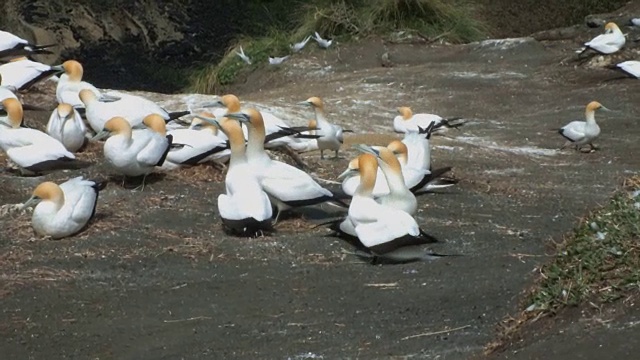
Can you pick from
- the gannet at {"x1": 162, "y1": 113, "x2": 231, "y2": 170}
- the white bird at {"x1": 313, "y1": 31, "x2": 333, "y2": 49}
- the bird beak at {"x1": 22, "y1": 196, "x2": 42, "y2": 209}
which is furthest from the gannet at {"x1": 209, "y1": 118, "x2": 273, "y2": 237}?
the white bird at {"x1": 313, "y1": 31, "x2": 333, "y2": 49}

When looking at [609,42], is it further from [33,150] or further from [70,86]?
[33,150]

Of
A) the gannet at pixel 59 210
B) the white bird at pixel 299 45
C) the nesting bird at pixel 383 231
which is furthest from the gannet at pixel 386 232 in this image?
the white bird at pixel 299 45

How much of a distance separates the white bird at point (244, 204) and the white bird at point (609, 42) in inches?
460

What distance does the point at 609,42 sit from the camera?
1988 centimetres

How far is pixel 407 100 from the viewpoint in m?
18.3

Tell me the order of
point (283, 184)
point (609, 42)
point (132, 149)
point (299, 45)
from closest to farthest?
1. point (283, 184)
2. point (132, 149)
3. point (609, 42)
4. point (299, 45)

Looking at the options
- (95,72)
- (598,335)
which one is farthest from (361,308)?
(95,72)

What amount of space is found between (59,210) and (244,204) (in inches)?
54.4

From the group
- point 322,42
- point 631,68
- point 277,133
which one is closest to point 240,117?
point 277,133

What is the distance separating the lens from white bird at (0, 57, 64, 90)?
539 inches

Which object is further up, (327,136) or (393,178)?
(393,178)

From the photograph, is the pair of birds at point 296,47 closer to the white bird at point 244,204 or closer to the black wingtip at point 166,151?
the black wingtip at point 166,151

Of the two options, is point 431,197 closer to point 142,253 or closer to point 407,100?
point 142,253

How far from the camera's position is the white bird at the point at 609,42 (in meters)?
19.7
